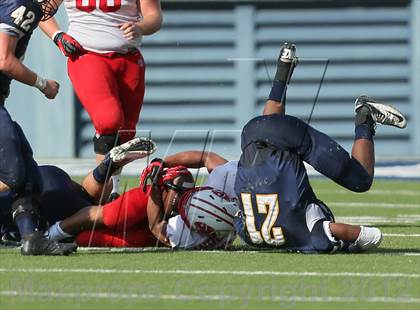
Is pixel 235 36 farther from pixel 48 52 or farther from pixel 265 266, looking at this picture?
pixel 265 266

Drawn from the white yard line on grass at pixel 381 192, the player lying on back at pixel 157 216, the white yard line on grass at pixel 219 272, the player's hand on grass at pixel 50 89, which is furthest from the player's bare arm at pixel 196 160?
the white yard line on grass at pixel 381 192

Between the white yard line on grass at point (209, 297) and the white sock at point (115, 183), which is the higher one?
the white yard line on grass at point (209, 297)

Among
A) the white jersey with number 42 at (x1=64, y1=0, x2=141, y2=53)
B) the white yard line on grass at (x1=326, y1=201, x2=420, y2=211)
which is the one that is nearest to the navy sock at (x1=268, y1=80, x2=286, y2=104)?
the white jersey with number 42 at (x1=64, y1=0, x2=141, y2=53)

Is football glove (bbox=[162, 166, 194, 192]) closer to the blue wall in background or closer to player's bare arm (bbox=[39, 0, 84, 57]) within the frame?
player's bare arm (bbox=[39, 0, 84, 57])

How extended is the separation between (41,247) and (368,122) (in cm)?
200

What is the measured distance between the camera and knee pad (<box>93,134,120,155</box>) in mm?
8250

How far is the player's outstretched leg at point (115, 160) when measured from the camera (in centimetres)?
717

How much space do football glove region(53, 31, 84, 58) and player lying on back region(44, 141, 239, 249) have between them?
127cm

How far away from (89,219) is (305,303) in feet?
7.55

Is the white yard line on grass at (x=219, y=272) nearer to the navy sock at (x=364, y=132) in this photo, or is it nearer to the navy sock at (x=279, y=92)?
the navy sock at (x=364, y=132)

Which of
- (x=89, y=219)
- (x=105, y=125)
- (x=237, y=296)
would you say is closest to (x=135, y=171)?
(x=105, y=125)

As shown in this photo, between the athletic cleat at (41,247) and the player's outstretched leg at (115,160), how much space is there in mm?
708

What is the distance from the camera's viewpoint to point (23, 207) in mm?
6922

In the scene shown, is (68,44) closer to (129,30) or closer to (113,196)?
(129,30)
